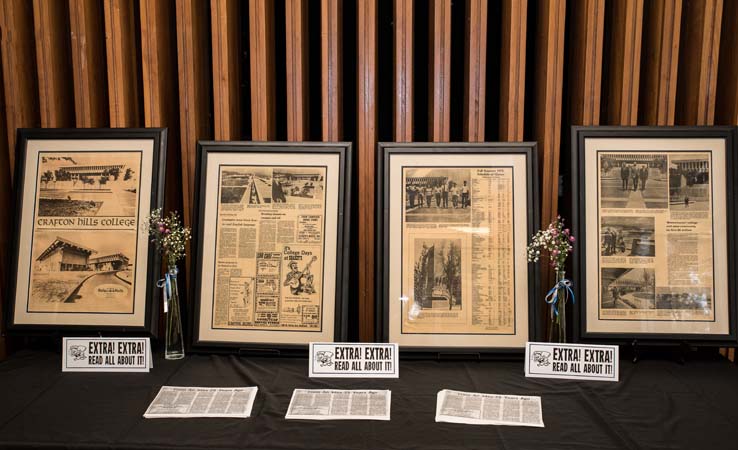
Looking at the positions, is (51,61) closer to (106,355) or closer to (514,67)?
(106,355)

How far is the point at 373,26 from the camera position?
2.14 metres

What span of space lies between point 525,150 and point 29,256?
182 centimetres

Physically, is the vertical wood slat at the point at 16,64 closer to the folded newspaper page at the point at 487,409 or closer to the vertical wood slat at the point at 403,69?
the vertical wood slat at the point at 403,69

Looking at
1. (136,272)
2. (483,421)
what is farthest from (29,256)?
(483,421)

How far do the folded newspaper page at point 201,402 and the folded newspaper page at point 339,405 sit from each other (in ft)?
0.43

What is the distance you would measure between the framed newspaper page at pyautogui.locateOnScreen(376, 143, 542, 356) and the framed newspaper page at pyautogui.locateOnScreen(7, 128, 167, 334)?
84 cm

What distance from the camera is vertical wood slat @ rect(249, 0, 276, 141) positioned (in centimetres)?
216

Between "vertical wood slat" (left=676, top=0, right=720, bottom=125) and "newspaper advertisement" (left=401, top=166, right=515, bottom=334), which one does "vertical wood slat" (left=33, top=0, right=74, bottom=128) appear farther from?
"vertical wood slat" (left=676, top=0, right=720, bottom=125)

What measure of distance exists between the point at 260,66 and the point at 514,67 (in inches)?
37.5

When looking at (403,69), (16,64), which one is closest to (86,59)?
(16,64)

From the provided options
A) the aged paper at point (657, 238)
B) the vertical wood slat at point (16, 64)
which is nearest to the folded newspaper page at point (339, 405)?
the aged paper at point (657, 238)

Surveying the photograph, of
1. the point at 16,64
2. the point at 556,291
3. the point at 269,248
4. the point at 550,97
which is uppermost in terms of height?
the point at 16,64

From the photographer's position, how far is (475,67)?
215cm

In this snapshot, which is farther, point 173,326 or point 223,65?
point 223,65
